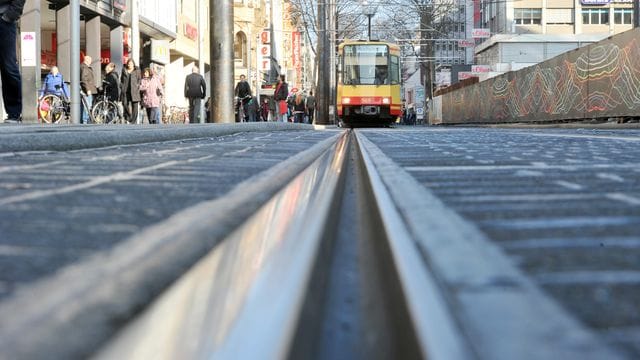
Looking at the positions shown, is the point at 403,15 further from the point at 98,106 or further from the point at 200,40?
the point at 98,106

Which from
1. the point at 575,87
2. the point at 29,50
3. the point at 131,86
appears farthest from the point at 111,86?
the point at 575,87

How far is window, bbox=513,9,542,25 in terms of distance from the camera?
5344 centimetres

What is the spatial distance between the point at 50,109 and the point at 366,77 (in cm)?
1208

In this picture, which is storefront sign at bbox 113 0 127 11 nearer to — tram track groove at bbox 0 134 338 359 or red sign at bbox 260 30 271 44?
tram track groove at bbox 0 134 338 359

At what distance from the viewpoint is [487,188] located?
2.04 meters

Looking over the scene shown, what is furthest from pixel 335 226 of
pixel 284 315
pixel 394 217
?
pixel 284 315

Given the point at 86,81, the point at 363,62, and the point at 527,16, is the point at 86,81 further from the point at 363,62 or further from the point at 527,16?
the point at 527,16

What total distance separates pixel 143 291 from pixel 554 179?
172 cm

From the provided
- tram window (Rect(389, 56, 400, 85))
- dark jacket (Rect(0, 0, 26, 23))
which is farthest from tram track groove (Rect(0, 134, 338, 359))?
tram window (Rect(389, 56, 400, 85))

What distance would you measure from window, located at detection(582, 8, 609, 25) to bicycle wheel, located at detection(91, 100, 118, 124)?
48135 millimetres

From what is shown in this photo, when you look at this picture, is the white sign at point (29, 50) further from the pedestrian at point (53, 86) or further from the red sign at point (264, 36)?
the red sign at point (264, 36)

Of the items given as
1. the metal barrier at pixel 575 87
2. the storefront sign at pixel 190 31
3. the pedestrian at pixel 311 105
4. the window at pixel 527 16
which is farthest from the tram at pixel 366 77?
the window at pixel 527 16

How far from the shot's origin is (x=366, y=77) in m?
23.3

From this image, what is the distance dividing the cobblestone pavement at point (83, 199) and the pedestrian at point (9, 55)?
408 cm
